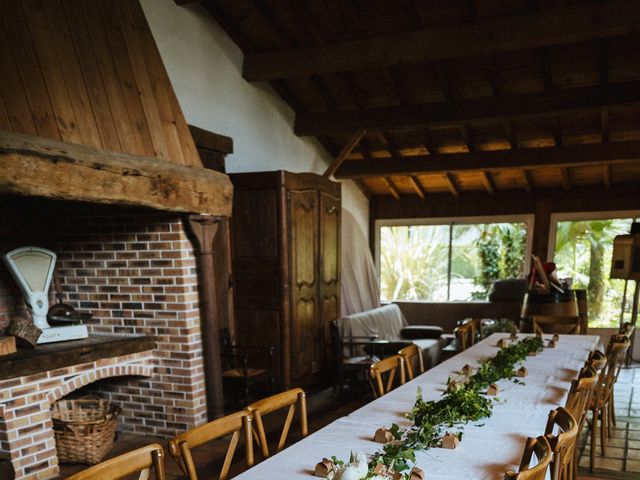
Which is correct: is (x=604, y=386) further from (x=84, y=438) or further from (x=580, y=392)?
(x=84, y=438)

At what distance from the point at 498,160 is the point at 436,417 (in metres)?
5.58

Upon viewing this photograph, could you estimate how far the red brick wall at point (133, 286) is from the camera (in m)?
3.82

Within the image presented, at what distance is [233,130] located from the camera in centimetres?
560

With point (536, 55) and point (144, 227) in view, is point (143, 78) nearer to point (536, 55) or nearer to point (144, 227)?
point (144, 227)

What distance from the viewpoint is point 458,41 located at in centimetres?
466

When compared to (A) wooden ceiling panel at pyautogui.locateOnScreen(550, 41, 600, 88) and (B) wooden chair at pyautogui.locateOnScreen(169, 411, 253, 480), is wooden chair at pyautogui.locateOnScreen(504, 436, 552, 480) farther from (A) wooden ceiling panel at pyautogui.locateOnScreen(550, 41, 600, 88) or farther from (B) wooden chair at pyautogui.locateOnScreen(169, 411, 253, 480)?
(A) wooden ceiling panel at pyautogui.locateOnScreen(550, 41, 600, 88)

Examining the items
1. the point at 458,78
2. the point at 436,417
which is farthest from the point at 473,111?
the point at 436,417

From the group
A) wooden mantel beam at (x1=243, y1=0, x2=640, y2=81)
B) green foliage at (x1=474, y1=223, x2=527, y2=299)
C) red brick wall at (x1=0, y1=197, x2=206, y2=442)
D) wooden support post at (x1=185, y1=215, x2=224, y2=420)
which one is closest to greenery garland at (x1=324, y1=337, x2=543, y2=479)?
wooden support post at (x1=185, y1=215, x2=224, y2=420)

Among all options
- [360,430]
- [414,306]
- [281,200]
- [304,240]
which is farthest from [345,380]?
[360,430]

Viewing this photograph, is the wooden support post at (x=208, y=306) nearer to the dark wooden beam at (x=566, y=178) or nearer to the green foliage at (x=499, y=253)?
the dark wooden beam at (x=566, y=178)

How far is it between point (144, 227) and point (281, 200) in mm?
1561

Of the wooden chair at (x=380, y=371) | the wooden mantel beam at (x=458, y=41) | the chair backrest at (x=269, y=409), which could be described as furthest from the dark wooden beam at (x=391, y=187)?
the chair backrest at (x=269, y=409)

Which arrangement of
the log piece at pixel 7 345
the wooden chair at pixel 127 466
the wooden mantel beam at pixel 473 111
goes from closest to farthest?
the wooden chair at pixel 127 466
the log piece at pixel 7 345
the wooden mantel beam at pixel 473 111

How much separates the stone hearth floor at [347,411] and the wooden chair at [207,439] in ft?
4.74
